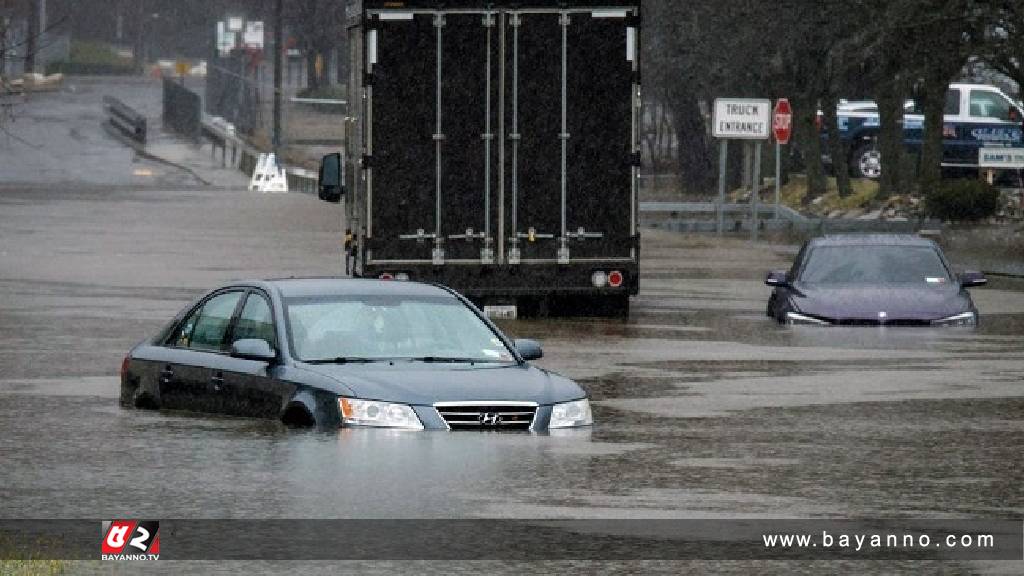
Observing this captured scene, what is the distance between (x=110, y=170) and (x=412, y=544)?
2846 inches

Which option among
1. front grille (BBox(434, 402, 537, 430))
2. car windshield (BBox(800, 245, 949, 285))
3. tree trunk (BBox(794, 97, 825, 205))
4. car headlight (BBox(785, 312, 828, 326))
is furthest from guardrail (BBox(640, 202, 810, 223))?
front grille (BBox(434, 402, 537, 430))

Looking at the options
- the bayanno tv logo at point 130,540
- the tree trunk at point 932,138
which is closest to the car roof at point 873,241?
the bayanno tv logo at point 130,540

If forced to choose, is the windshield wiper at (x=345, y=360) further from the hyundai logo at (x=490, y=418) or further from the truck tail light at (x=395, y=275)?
the truck tail light at (x=395, y=275)

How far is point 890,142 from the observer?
63531 mm

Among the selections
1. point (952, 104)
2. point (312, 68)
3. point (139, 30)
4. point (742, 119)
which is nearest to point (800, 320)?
point (742, 119)

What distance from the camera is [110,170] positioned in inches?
3260

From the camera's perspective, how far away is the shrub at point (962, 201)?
57156 millimetres

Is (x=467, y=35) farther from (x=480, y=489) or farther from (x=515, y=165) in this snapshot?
(x=480, y=489)

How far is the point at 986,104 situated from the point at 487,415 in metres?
51.1

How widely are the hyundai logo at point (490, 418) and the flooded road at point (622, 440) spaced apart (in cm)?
11

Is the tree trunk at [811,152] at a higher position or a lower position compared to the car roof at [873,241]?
lower

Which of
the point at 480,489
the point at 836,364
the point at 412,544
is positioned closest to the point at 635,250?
the point at 836,364

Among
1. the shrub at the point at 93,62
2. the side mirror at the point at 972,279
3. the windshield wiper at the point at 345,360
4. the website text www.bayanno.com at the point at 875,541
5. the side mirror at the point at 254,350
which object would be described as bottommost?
the shrub at the point at 93,62

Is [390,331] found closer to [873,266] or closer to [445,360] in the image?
[445,360]
